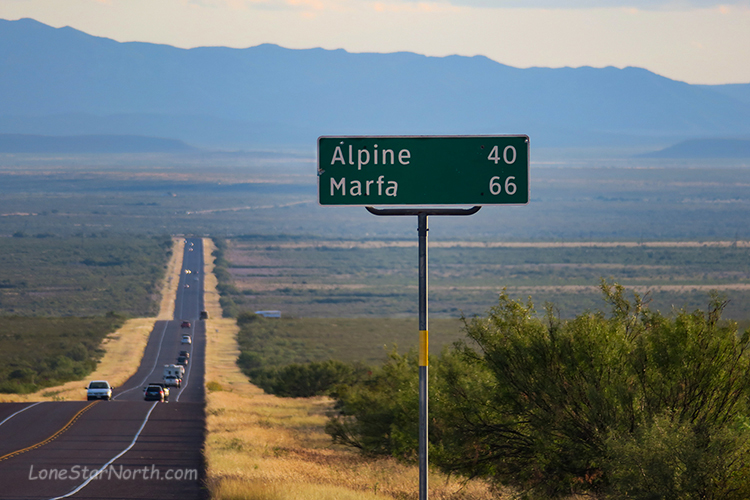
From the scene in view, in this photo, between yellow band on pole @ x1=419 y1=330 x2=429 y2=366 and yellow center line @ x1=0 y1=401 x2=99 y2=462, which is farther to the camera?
yellow center line @ x1=0 y1=401 x2=99 y2=462

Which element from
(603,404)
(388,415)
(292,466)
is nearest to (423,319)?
(603,404)

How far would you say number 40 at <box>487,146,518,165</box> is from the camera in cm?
762

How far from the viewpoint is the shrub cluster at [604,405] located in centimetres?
879

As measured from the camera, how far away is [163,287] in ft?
580

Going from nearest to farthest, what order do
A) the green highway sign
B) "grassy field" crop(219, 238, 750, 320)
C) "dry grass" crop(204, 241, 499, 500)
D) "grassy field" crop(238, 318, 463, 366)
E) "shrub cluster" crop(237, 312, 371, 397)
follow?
the green highway sign < "dry grass" crop(204, 241, 499, 500) < "shrub cluster" crop(237, 312, 371, 397) < "grassy field" crop(238, 318, 463, 366) < "grassy field" crop(219, 238, 750, 320)

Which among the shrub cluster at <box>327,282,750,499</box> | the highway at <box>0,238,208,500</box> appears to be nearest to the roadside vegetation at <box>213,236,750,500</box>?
the shrub cluster at <box>327,282,750,499</box>

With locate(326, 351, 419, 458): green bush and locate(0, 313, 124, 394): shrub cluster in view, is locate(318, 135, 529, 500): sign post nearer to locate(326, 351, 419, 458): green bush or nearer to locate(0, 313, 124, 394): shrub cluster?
locate(326, 351, 419, 458): green bush

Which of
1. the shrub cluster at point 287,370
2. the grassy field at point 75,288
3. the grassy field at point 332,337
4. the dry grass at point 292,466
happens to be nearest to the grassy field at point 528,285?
the grassy field at point 332,337

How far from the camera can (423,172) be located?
25.2 feet

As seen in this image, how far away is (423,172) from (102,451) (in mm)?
15255

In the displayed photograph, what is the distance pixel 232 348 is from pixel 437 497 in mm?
87003

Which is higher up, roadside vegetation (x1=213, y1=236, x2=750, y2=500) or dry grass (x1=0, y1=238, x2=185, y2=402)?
roadside vegetation (x1=213, y1=236, x2=750, y2=500)

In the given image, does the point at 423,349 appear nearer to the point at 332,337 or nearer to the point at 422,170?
the point at 422,170

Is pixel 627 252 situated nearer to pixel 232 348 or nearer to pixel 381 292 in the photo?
pixel 381 292
